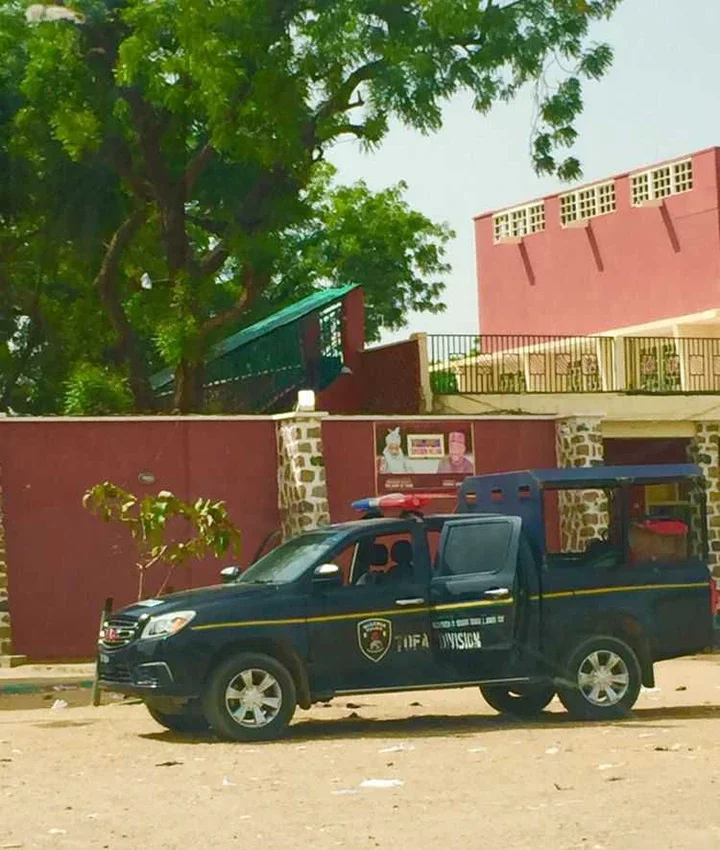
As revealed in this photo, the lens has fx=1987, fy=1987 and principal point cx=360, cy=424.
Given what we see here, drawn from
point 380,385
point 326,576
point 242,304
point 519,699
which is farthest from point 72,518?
point 326,576

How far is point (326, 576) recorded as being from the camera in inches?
658

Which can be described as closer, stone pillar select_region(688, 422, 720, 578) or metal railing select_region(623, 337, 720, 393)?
stone pillar select_region(688, 422, 720, 578)

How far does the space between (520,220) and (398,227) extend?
8.23 meters

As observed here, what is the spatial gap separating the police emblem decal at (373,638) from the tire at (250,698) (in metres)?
0.71

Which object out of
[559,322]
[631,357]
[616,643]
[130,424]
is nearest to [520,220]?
[559,322]

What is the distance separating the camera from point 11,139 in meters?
35.8

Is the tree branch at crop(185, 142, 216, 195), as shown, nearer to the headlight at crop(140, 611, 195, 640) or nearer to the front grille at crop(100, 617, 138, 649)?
the front grille at crop(100, 617, 138, 649)

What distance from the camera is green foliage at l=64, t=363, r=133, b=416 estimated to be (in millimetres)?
34312

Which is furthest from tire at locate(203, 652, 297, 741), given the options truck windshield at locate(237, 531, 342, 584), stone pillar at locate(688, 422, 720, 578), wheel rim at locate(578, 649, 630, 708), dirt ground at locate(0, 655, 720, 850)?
stone pillar at locate(688, 422, 720, 578)

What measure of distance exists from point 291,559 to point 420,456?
16.0 m

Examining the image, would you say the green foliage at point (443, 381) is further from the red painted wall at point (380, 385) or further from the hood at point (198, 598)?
the hood at point (198, 598)

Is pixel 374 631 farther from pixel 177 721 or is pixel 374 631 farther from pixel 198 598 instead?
pixel 177 721

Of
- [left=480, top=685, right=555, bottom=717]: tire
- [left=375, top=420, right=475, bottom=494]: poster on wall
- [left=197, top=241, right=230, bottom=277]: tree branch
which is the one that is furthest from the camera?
[left=197, top=241, right=230, bottom=277]: tree branch

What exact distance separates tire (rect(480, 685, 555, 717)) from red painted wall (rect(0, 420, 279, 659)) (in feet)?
41.0
